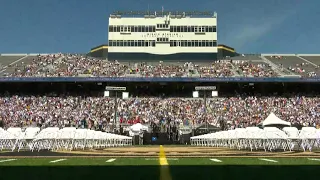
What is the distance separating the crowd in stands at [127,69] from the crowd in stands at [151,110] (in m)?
4.77

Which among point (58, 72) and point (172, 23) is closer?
point (58, 72)

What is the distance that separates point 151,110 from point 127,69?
42.5ft

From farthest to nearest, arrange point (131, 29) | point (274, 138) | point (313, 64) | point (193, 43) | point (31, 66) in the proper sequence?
1. point (313, 64)
2. point (193, 43)
3. point (131, 29)
4. point (31, 66)
5. point (274, 138)

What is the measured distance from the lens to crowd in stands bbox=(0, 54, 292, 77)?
5453cm

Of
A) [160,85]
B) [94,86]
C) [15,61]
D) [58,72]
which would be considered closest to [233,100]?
[160,85]

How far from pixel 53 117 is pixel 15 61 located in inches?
969

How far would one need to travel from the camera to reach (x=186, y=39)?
204ft

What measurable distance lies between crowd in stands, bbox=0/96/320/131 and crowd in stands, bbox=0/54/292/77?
4.77 m

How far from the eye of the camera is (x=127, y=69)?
5700 cm

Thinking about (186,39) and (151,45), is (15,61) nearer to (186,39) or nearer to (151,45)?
(151,45)

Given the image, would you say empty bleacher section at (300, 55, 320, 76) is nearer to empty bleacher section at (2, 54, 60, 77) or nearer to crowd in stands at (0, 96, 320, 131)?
crowd in stands at (0, 96, 320, 131)

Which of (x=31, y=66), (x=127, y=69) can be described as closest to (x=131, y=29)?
(x=127, y=69)
